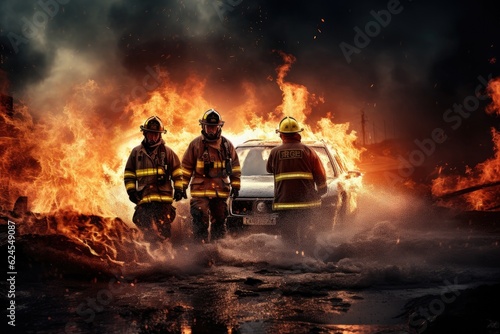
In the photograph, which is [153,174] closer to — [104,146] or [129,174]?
[129,174]

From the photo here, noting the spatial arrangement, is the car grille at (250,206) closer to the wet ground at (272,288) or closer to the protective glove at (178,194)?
the wet ground at (272,288)

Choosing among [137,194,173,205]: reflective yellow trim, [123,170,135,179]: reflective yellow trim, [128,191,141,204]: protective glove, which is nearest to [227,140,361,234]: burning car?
[137,194,173,205]: reflective yellow trim

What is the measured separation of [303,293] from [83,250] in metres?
3.12

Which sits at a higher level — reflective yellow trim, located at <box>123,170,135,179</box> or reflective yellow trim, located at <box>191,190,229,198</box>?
reflective yellow trim, located at <box>123,170,135,179</box>

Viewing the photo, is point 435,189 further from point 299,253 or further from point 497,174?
point 299,253

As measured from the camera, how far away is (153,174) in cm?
804

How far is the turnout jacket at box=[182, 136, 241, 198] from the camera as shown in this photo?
26.6 feet

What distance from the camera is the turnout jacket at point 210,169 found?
8.09 metres

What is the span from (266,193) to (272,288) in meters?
2.72

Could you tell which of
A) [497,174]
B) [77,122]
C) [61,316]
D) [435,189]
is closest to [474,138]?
[435,189]

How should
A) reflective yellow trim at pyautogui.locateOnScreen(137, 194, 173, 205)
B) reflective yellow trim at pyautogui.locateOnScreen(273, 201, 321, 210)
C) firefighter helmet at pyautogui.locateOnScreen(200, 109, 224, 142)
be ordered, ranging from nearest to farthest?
1. reflective yellow trim at pyautogui.locateOnScreen(273, 201, 321, 210)
2. reflective yellow trim at pyautogui.locateOnScreen(137, 194, 173, 205)
3. firefighter helmet at pyautogui.locateOnScreen(200, 109, 224, 142)

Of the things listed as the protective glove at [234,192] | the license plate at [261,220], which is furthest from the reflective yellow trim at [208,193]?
the license plate at [261,220]

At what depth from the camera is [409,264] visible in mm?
6812

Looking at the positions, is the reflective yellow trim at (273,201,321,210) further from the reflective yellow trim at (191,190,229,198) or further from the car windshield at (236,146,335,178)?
the car windshield at (236,146,335,178)
